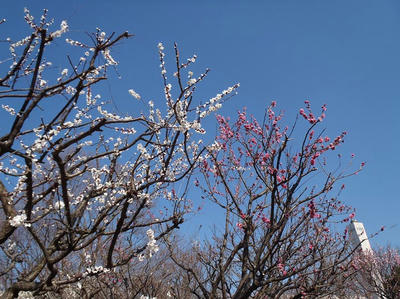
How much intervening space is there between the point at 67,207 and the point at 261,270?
3049 mm

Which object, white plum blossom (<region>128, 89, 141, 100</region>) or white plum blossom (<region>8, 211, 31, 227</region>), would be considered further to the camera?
white plum blossom (<region>128, 89, 141, 100</region>)

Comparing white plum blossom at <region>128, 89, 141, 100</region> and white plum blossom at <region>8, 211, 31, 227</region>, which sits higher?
white plum blossom at <region>128, 89, 141, 100</region>

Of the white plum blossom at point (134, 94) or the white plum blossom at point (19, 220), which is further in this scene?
the white plum blossom at point (134, 94)

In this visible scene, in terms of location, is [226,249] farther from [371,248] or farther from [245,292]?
[371,248]

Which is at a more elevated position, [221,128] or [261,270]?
[221,128]

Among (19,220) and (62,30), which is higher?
(62,30)

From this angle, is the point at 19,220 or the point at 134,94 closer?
the point at 19,220

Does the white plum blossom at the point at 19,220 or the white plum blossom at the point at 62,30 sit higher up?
the white plum blossom at the point at 62,30

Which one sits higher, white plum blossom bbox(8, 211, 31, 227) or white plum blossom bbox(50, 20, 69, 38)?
white plum blossom bbox(50, 20, 69, 38)

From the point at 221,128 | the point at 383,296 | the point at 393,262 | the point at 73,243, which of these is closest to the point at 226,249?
the point at 221,128

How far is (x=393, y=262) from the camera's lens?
52.4 ft

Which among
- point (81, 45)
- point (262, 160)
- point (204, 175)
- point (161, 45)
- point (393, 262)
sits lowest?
point (393, 262)

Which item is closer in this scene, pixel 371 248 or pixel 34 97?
pixel 34 97

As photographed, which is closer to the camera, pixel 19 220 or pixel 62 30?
pixel 19 220
